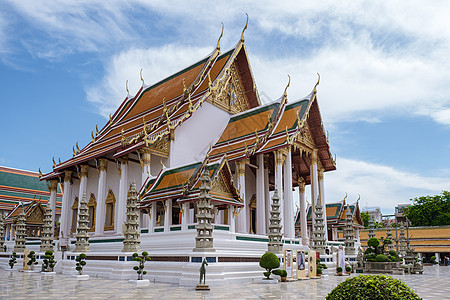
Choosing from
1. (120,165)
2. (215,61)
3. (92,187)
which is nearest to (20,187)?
(92,187)

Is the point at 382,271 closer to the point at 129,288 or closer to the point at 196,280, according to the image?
the point at 196,280

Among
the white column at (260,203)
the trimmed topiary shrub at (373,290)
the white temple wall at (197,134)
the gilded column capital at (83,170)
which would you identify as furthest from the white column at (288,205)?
the trimmed topiary shrub at (373,290)

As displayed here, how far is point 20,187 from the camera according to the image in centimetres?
3738

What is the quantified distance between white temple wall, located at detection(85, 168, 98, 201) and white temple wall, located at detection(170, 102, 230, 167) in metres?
6.39

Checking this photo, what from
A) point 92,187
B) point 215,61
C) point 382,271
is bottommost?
point 382,271

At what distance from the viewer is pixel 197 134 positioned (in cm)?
2091

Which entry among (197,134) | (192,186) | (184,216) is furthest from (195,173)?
(197,134)

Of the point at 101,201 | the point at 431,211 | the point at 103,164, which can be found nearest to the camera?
the point at 101,201

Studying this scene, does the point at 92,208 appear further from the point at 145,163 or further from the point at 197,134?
the point at 197,134

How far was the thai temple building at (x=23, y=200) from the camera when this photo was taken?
94.0ft

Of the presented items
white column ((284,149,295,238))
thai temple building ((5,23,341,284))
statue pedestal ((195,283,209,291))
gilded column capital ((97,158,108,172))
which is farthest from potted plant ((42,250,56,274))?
white column ((284,149,295,238))

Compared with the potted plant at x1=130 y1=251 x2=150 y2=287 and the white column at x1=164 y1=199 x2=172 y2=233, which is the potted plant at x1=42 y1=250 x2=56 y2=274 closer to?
the white column at x1=164 y1=199 x2=172 y2=233

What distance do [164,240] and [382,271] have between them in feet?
35.7

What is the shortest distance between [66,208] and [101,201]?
427 centimetres
